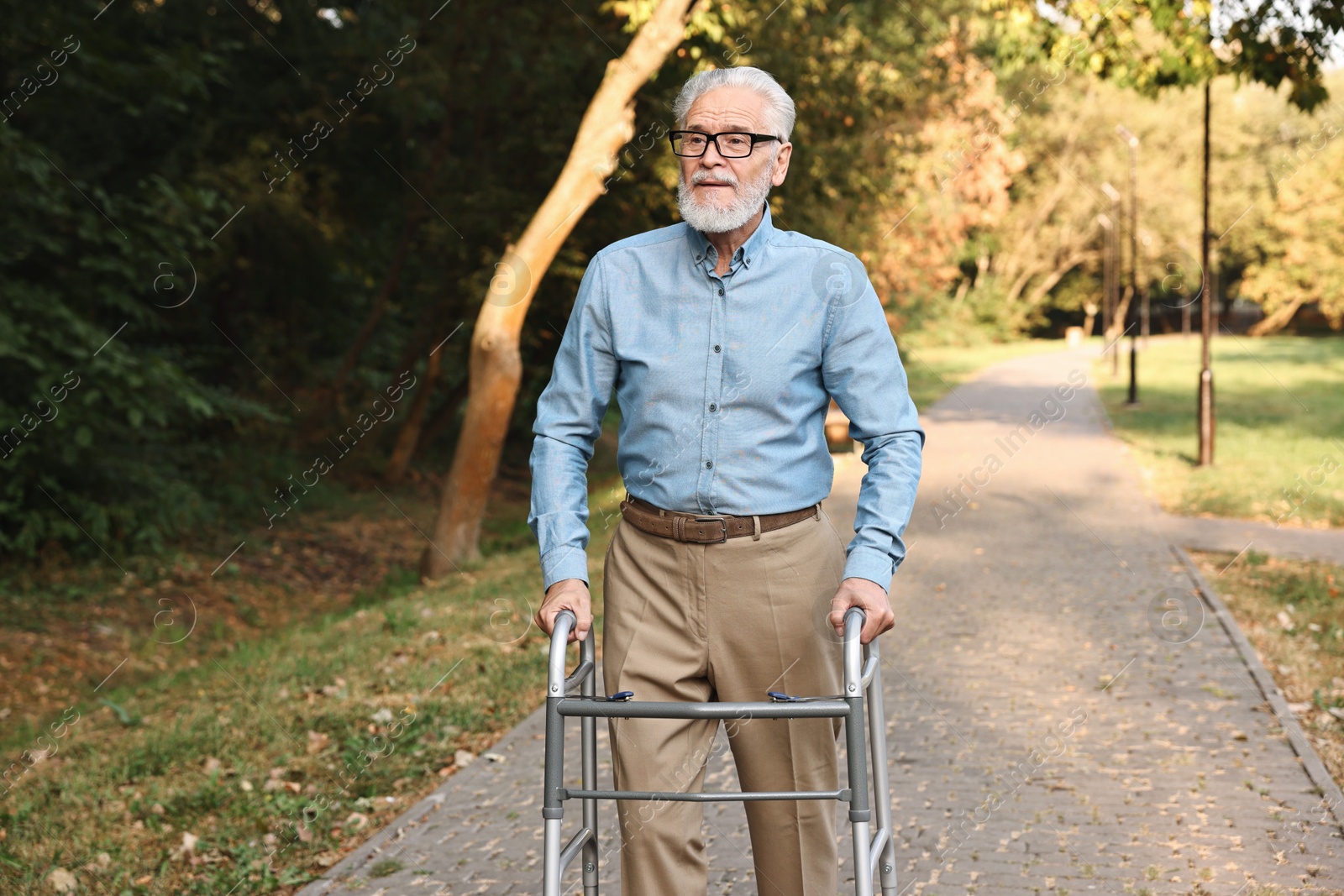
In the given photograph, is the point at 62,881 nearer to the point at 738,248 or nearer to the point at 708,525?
the point at 708,525


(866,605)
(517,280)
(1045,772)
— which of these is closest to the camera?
(866,605)

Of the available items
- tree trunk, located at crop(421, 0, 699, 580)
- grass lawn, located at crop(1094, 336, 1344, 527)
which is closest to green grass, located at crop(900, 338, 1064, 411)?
grass lawn, located at crop(1094, 336, 1344, 527)

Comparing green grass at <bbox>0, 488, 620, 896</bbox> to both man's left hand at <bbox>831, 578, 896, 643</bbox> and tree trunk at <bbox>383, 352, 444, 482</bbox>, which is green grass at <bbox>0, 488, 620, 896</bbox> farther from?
tree trunk at <bbox>383, 352, 444, 482</bbox>

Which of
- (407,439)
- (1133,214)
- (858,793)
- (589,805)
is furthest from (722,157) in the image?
(1133,214)

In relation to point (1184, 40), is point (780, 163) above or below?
below

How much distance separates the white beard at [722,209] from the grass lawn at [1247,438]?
35.9 feet

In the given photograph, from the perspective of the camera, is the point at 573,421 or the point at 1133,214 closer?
the point at 573,421

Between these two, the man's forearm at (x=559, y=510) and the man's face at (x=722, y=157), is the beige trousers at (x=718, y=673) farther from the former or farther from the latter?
the man's face at (x=722, y=157)

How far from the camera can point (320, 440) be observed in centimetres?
1839

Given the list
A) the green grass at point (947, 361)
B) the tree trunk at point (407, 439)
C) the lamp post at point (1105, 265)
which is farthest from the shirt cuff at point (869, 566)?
the lamp post at point (1105, 265)

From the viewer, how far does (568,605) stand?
9.04 ft

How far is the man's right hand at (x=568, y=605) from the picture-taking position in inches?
108

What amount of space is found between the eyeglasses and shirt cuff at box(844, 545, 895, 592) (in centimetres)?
92

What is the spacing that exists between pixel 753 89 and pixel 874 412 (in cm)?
77
